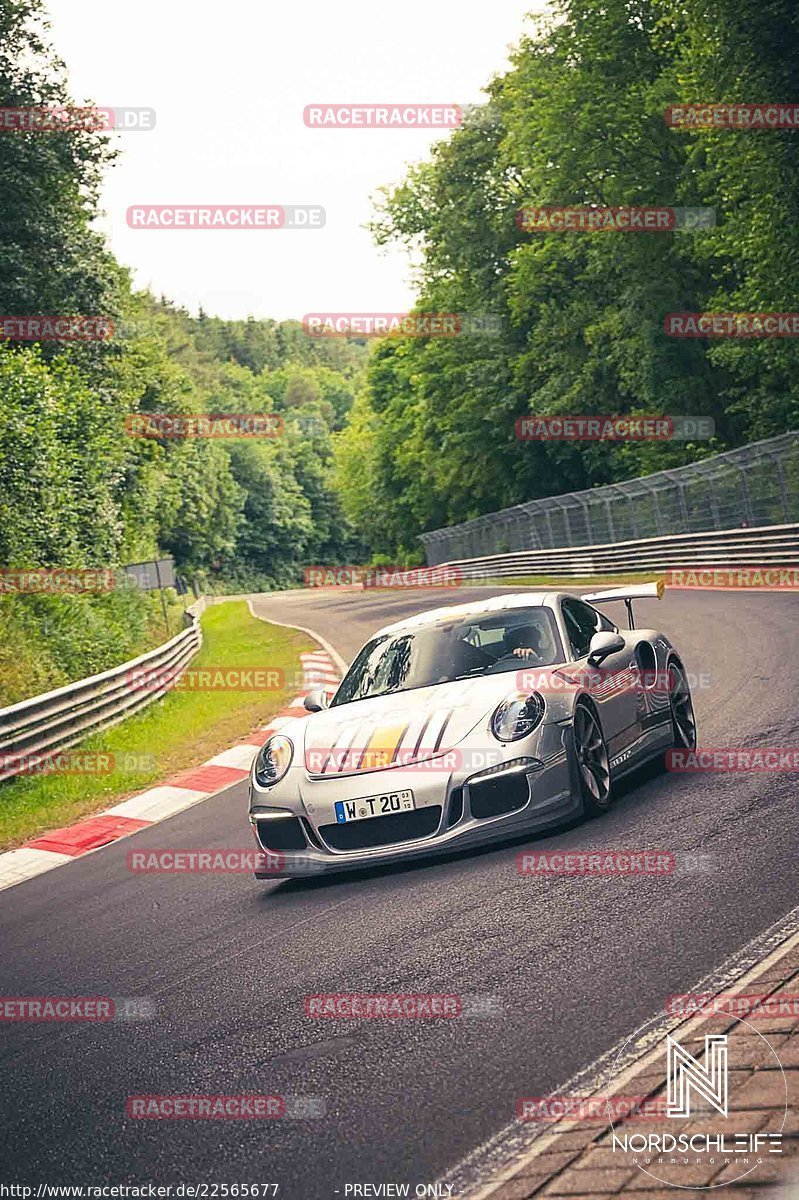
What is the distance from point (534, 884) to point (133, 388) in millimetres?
36470

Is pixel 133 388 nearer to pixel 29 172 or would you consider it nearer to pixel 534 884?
pixel 29 172

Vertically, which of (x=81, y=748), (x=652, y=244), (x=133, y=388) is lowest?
(x=81, y=748)

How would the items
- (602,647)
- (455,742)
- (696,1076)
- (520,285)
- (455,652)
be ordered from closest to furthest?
(696,1076), (455,742), (602,647), (455,652), (520,285)

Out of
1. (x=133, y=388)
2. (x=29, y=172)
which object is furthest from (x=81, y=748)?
(x=133, y=388)

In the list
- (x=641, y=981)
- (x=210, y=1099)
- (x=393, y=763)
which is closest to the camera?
(x=210, y=1099)

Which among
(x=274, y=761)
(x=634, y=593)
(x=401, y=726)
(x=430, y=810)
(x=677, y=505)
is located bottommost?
(x=430, y=810)

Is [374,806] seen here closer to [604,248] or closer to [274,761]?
[274,761]

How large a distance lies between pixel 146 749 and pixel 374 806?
9367 millimetres

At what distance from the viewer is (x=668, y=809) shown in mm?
7852

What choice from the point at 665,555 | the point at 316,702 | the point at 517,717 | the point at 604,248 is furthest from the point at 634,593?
the point at 604,248

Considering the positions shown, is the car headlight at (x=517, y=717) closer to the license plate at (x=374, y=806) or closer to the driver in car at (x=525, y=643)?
the license plate at (x=374, y=806)

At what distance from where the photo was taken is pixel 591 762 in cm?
788

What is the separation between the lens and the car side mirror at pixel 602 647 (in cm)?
830

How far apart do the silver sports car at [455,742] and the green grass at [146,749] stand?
4.72m
